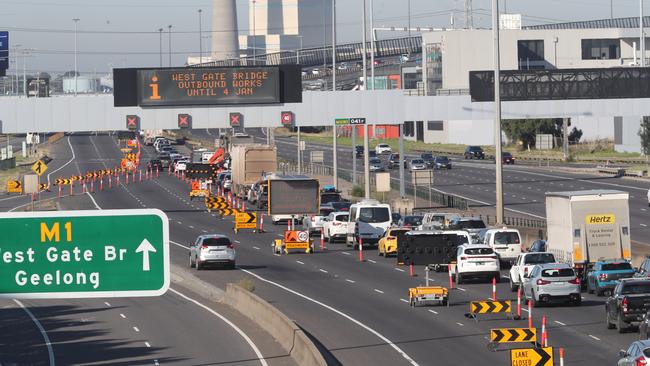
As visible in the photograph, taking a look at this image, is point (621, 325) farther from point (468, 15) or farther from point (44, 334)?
point (468, 15)

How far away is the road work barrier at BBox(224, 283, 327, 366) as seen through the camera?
28.9 meters

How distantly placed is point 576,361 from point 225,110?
1712 inches

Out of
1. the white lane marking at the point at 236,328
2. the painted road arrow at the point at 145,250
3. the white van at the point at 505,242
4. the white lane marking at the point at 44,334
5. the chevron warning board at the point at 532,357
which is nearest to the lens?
the painted road arrow at the point at 145,250

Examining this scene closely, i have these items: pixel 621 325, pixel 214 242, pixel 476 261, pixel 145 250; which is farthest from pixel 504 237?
pixel 145 250

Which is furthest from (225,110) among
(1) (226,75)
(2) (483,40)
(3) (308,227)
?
(2) (483,40)

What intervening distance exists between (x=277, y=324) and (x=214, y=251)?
1774 cm

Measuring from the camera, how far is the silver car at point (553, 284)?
38531 mm

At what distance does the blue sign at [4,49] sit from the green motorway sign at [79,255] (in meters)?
124

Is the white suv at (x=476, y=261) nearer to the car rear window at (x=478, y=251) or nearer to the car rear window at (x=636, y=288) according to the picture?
the car rear window at (x=478, y=251)

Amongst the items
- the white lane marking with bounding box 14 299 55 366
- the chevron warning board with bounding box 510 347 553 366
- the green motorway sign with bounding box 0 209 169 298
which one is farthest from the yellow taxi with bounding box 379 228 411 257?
the green motorway sign with bounding box 0 209 169 298

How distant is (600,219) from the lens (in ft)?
143

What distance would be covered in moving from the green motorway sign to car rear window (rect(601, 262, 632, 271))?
94.8 feet

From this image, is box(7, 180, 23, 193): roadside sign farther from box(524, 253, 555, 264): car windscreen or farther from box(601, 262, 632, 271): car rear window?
box(601, 262, 632, 271): car rear window

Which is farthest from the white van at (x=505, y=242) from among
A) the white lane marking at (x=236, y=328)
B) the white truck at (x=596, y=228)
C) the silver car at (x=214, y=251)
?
the white lane marking at (x=236, y=328)
